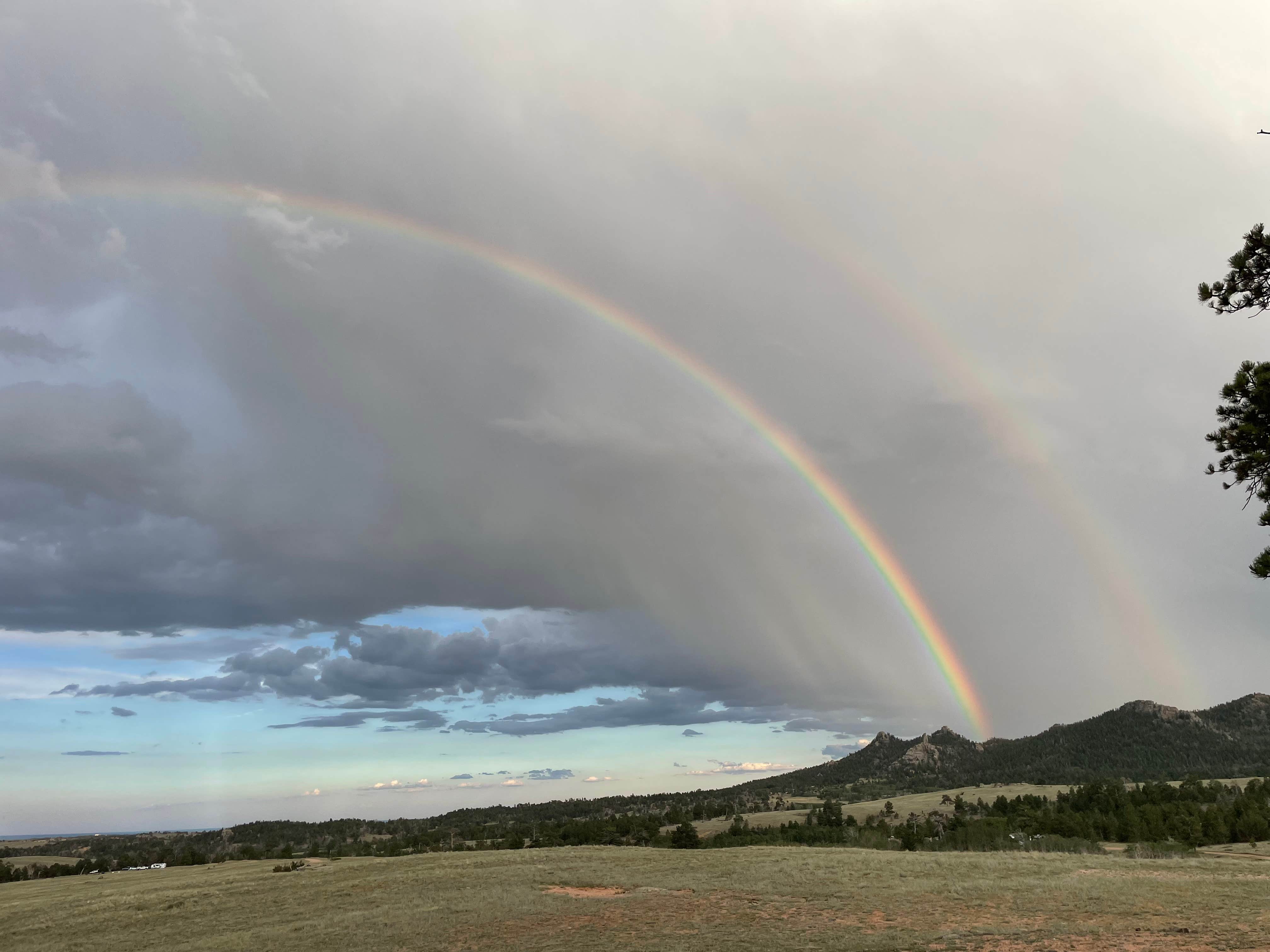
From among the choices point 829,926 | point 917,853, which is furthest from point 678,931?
point 917,853

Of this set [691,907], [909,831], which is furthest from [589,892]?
[909,831]

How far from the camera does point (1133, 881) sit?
3931 cm

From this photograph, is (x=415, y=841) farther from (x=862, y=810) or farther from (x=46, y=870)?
(x=862, y=810)

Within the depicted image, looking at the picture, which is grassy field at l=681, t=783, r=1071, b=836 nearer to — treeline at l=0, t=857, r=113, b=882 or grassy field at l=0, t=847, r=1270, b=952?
grassy field at l=0, t=847, r=1270, b=952

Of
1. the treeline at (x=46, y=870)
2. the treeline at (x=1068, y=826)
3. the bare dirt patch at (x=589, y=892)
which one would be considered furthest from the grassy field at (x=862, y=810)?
the treeline at (x=46, y=870)

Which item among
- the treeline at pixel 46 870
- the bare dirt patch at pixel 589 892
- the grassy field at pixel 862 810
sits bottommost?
the grassy field at pixel 862 810

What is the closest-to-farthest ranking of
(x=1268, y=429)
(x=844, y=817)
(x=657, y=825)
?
(x=1268, y=429) → (x=657, y=825) → (x=844, y=817)

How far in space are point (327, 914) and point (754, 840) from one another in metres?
77.0

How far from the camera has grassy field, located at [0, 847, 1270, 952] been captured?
89.1 feet

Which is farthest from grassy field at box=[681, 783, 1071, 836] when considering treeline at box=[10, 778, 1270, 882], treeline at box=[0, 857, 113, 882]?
treeline at box=[0, 857, 113, 882]

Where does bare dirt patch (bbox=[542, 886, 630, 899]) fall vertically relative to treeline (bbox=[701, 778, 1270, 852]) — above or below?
above

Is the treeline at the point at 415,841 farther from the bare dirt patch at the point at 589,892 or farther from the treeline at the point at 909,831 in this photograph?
the bare dirt patch at the point at 589,892

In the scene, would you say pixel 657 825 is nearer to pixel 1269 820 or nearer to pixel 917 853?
pixel 917 853

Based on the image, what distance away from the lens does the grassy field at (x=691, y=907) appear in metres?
27.2
